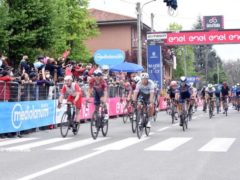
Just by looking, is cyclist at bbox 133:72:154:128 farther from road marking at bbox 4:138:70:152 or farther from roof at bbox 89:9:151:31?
roof at bbox 89:9:151:31

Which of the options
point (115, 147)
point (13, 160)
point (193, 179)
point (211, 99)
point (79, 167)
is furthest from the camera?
point (211, 99)

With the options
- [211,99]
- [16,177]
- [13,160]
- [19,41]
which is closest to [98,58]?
[211,99]

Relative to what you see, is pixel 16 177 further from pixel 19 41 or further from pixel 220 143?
pixel 19 41

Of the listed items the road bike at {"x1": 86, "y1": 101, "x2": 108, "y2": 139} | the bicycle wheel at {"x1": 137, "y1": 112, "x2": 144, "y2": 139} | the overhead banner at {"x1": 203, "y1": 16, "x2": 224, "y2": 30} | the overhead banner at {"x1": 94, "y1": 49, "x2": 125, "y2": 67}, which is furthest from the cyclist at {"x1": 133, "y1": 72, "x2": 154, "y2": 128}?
the overhead banner at {"x1": 203, "y1": 16, "x2": 224, "y2": 30}

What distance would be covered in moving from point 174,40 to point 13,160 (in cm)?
3624

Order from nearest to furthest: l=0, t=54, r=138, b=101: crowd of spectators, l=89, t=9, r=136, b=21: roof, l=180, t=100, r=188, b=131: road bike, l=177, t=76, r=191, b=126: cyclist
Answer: l=0, t=54, r=138, b=101: crowd of spectators → l=180, t=100, r=188, b=131: road bike → l=177, t=76, r=191, b=126: cyclist → l=89, t=9, r=136, b=21: roof

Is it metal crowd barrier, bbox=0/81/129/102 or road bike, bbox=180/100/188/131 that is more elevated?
metal crowd barrier, bbox=0/81/129/102

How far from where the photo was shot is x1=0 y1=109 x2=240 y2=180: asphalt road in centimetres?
920

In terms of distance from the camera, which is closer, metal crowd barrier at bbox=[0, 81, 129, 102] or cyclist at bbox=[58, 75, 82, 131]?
cyclist at bbox=[58, 75, 82, 131]

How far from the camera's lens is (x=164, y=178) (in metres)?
8.79

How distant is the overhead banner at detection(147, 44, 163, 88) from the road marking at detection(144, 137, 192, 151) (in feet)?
94.8

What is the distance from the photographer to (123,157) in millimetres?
11430

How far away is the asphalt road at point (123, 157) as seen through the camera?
9.20 meters

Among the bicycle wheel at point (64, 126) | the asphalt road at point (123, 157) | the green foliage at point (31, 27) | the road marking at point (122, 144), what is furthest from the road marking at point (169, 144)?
the green foliage at point (31, 27)
